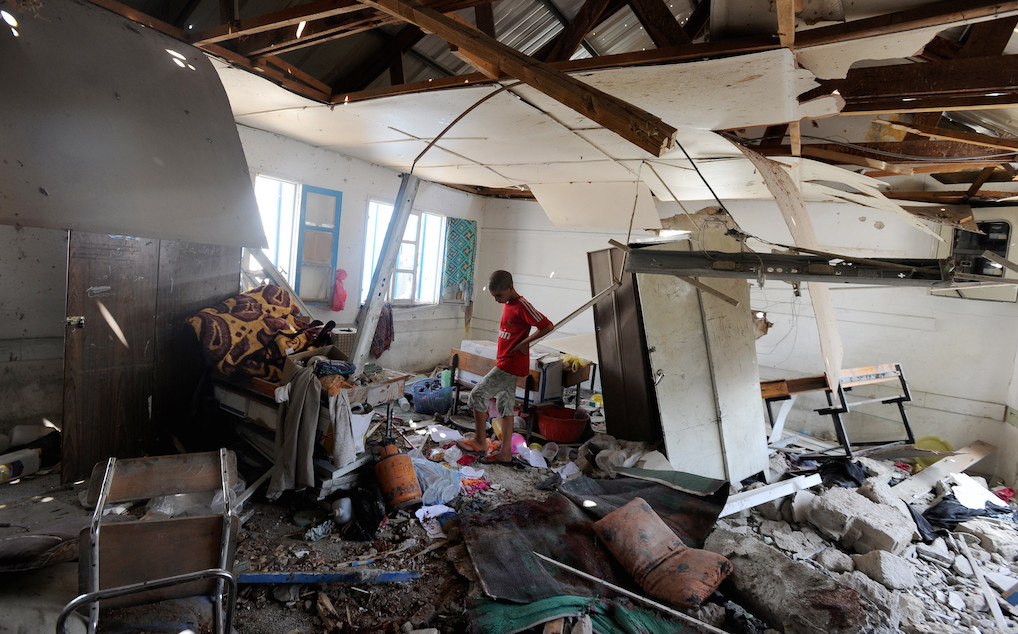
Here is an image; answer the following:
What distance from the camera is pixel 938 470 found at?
503 centimetres

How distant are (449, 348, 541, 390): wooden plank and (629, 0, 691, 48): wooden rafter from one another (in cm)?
376

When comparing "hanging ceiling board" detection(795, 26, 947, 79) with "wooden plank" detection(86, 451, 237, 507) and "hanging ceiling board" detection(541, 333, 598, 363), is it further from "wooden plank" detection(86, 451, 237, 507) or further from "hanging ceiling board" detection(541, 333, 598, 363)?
"hanging ceiling board" detection(541, 333, 598, 363)

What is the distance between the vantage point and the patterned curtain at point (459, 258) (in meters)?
8.20

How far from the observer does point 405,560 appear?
313 centimetres

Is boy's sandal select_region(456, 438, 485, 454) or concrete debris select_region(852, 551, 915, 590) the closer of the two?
concrete debris select_region(852, 551, 915, 590)

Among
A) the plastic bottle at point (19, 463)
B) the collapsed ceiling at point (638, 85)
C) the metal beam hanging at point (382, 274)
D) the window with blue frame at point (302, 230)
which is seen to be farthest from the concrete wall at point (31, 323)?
the metal beam hanging at point (382, 274)

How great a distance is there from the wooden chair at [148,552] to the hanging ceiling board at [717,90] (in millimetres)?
2577

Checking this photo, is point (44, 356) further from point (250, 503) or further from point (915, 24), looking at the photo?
point (915, 24)

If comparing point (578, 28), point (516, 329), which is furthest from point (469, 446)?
point (578, 28)

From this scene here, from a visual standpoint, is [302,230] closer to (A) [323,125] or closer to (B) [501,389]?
(A) [323,125]

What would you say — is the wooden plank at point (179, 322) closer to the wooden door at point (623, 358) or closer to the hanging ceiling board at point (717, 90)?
the hanging ceiling board at point (717, 90)

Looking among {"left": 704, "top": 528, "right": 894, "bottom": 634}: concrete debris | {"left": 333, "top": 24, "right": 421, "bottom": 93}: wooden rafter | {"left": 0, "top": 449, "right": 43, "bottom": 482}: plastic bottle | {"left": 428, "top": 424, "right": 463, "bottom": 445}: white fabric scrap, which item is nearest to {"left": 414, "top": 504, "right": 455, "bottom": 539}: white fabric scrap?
{"left": 428, "top": 424, "right": 463, "bottom": 445}: white fabric scrap

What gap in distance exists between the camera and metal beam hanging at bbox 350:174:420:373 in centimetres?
438

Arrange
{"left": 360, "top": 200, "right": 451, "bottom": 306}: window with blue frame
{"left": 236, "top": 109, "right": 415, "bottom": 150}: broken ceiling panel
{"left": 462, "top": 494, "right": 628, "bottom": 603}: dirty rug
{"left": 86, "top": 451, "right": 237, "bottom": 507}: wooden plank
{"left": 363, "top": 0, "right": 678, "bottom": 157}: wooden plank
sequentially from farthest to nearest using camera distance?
{"left": 360, "top": 200, "right": 451, "bottom": 306}: window with blue frame < {"left": 236, "top": 109, "right": 415, "bottom": 150}: broken ceiling panel < {"left": 462, "top": 494, "right": 628, "bottom": 603}: dirty rug < {"left": 86, "top": 451, "right": 237, "bottom": 507}: wooden plank < {"left": 363, "top": 0, "right": 678, "bottom": 157}: wooden plank
